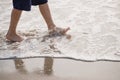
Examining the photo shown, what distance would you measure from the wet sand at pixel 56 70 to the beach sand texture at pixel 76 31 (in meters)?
0.08

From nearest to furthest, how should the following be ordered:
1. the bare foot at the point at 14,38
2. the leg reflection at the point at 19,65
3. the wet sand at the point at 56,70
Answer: the wet sand at the point at 56,70 → the leg reflection at the point at 19,65 → the bare foot at the point at 14,38

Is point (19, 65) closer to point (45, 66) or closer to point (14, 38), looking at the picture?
point (45, 66)

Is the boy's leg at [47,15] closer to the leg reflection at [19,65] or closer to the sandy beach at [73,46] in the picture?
the sandy beach at [73,46]

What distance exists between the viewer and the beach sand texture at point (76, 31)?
92.4 inches

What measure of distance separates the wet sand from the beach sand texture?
8 centimetres

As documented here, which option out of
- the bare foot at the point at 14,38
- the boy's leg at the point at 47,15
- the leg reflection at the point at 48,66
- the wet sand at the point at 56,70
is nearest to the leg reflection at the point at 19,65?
the wet sand at the point at 56,70

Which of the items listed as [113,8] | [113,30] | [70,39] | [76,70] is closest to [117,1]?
[113,8]

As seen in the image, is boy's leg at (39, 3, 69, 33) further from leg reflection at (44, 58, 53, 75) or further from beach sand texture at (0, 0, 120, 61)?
leg reflection at (44, 58, 53, 75)

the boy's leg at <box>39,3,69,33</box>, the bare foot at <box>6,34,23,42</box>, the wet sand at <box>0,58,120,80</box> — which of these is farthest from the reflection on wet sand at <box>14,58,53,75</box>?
the boy's leg at <box>39,3,69,33</box>

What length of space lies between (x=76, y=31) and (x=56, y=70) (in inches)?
25.6

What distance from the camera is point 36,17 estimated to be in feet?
10.2

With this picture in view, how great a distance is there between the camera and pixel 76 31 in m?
2.70

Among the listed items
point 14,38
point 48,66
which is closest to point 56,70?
point 48,66

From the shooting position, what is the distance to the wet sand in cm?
205
